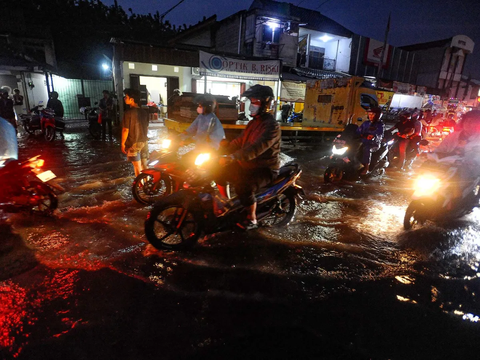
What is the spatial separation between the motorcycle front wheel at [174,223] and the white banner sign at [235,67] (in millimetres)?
11305

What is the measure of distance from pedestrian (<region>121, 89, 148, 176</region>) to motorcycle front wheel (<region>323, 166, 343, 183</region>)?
443cm

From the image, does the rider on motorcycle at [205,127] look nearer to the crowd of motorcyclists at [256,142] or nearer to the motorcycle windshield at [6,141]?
the crowd of motorcyclists at [256,142]

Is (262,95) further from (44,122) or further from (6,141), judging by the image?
→ (44,122)

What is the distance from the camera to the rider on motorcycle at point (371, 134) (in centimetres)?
699

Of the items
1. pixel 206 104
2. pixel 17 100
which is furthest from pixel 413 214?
pixel 17 100

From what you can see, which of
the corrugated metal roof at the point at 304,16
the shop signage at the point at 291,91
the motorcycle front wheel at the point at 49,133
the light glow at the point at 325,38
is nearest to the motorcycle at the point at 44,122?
the motorcycle front wheel at the point at 49,133

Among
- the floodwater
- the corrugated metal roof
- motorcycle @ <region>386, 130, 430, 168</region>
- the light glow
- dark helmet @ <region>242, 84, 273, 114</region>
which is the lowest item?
the floodwater

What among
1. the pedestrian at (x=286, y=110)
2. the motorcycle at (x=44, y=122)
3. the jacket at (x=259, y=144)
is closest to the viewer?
the jacket at (x=259, y=144)

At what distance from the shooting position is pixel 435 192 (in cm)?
426

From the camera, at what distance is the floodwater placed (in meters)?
2.26

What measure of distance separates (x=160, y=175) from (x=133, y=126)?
3.98 feet

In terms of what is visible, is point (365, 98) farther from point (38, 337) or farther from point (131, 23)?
point (131, 23)

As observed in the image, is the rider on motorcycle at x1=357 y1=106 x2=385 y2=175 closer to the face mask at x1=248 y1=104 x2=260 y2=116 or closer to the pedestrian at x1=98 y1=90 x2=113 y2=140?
the face mask at x1=248 y1=104 x2=260 y2=116

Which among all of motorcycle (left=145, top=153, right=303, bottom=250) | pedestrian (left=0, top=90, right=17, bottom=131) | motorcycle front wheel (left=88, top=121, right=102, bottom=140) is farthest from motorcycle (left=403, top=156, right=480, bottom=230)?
pedestrian (left=0, top=90, right=17, bottom=131)
